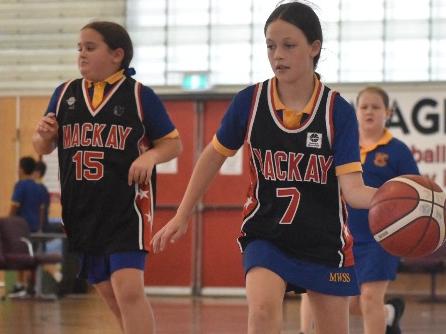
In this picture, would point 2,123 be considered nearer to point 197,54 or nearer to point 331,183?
point 197,54

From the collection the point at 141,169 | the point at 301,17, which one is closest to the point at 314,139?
the point at 301,17

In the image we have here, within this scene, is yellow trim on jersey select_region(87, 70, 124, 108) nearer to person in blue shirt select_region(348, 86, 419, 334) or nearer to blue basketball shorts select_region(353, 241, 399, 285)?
person in blue shirt select_region(348, 86, 419, 334)

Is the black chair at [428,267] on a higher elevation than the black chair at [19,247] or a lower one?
lower

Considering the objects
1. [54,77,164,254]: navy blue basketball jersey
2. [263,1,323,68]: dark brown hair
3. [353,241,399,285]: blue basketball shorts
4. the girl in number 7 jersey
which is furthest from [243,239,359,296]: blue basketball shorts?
[353,241,399,285]: blue basketball shorts

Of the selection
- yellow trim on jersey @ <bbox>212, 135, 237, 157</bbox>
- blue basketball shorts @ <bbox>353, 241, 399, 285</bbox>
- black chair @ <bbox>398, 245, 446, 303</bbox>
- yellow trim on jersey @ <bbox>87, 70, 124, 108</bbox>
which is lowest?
black chair @ <bbox>398, 245, 446, 303</bbox>

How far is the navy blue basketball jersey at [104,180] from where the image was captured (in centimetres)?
503

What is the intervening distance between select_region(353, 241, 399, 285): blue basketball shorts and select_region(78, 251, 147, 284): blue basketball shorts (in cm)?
194

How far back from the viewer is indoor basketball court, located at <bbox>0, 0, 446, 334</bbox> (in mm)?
13992

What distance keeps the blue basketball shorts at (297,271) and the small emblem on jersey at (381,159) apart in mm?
2406

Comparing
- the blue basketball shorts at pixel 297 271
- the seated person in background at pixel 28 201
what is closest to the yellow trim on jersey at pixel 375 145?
the blue basketball shorts at pixel 297 271

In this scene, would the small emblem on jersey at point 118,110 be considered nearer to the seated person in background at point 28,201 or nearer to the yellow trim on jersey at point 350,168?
the yellow trim on jersey at point 350,168

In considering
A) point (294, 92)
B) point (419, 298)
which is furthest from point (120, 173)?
point (419, 298)

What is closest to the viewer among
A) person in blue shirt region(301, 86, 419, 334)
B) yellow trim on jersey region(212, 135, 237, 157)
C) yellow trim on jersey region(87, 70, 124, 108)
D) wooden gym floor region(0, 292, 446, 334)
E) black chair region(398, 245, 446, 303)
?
yellow trim on jersey region(212, 135, 237, 157)

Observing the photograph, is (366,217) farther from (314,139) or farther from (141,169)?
(314,139)
